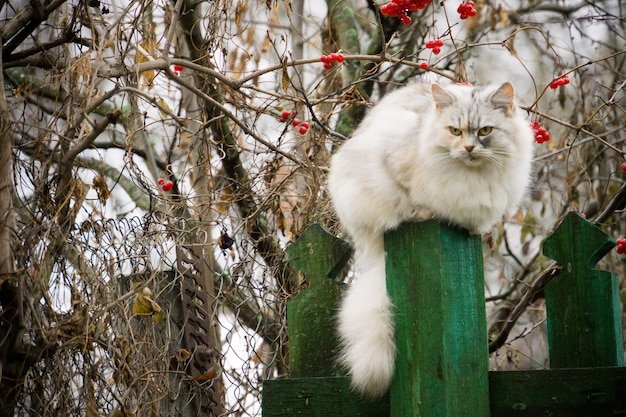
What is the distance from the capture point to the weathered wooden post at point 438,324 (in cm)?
218

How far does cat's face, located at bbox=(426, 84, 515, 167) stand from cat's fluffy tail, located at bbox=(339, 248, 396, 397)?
58 cm

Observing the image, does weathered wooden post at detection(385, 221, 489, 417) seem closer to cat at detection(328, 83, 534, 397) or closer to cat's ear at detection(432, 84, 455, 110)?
cat at detection(328, 83, 534, 397)

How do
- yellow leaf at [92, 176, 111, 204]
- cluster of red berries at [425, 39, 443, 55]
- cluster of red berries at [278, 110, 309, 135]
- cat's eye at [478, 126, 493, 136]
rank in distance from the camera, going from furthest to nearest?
cluster of red berries at [278, 110, 309, 135], cluster of red berries at [425, 39, 443, 55], yellow leaf at [92, 176, 111, 204], cat's eye at [478, 126, 493, 136]

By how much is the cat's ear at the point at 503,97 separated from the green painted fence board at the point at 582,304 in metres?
0.77

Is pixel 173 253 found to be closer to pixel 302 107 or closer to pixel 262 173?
pixel 262 173

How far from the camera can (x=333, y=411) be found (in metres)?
2.42

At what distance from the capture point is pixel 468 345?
7.23 feet

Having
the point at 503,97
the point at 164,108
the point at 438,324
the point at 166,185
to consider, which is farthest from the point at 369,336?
the point at 164,108

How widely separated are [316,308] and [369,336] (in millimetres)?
310

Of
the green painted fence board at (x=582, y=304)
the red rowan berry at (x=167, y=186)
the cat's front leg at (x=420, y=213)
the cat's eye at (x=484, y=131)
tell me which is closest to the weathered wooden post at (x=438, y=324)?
the green painted fence board at (x=582, y=304)

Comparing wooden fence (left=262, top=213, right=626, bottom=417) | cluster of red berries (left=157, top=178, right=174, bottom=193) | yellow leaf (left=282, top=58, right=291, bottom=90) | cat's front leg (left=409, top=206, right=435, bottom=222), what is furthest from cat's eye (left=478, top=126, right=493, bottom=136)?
cluster of red berries (left=157, top=178, right=174, bottom=193)

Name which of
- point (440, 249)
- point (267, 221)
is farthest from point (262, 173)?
point (440, 249)

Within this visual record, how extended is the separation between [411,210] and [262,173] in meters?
1.58

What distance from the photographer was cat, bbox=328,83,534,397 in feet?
9.29
